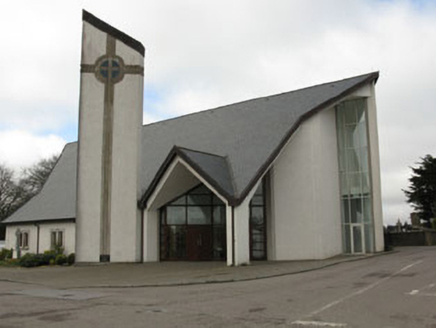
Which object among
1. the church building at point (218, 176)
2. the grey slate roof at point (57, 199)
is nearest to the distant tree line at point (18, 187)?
the grey slate roof at point (57, 199)

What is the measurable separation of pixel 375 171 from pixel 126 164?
1404cm

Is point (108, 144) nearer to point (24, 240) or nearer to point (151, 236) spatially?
point (151, 236)

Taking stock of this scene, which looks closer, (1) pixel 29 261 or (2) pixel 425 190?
(1) pixel 29 261

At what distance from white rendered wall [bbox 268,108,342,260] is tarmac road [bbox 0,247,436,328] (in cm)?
865

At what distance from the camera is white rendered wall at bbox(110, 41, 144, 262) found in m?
25.9

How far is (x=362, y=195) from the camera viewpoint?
27.7 m

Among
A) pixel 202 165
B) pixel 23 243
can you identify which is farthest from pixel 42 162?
pixel 202 165

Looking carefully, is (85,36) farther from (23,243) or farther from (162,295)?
(162,295)

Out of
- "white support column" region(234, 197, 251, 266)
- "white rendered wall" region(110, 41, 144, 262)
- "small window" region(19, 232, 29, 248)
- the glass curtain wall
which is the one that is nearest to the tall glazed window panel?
the glass curtain wall

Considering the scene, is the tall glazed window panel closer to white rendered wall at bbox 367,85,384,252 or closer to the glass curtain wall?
white rendered wall at bbox 367,85,384,252

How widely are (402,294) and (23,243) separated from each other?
2801 cm

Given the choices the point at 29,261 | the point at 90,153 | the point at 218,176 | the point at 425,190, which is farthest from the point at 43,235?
the point at 425,190

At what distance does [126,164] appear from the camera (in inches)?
1042

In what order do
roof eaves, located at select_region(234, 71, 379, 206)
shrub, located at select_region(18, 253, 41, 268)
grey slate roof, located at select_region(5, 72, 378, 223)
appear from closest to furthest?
roof eaves, located at select_region(234, 71, 379, 206)
grey slate roof, located at select_region(5, 72, 378, 223)
shrub, located at select_region(18, 253, 41, 268)
